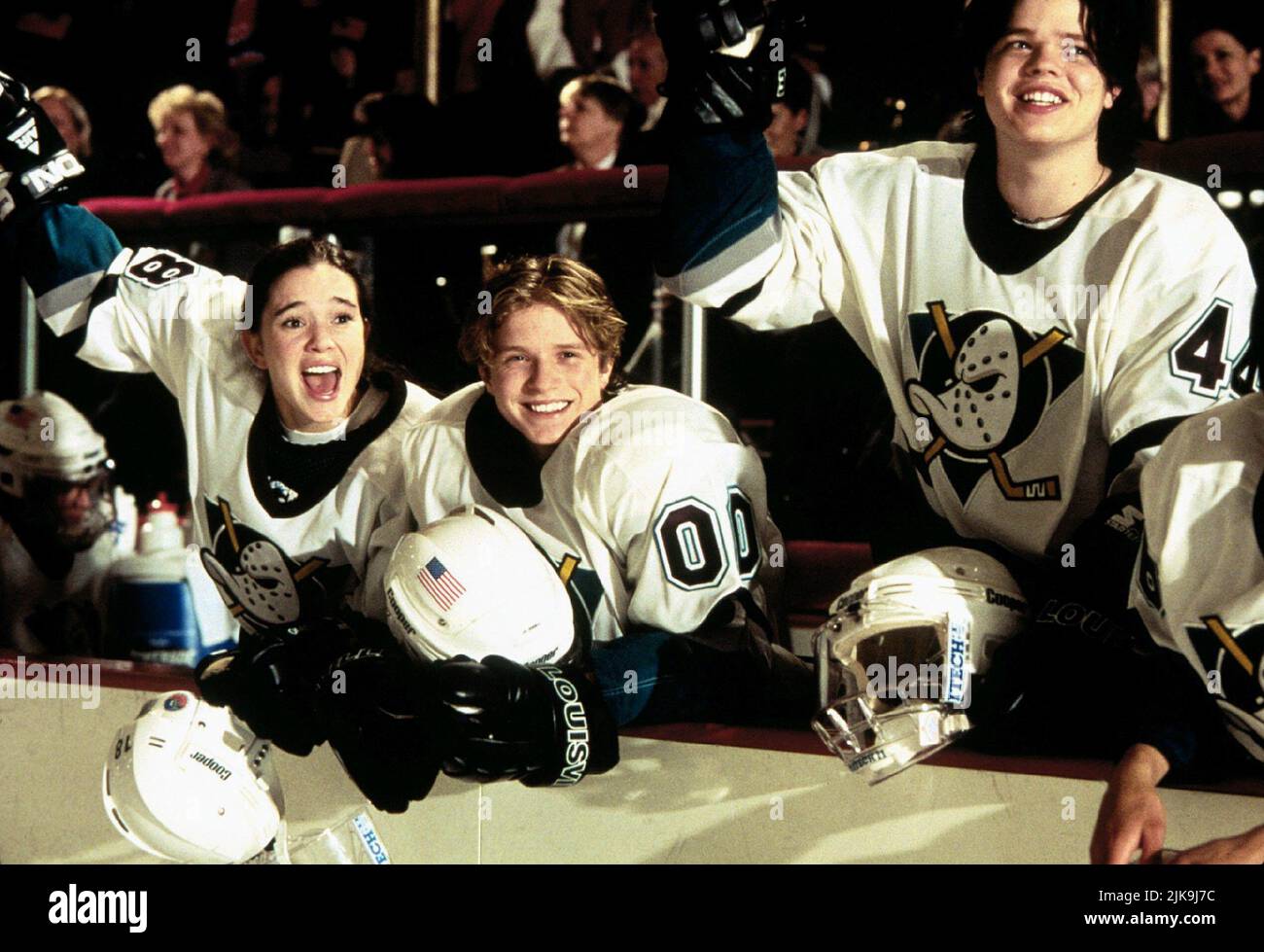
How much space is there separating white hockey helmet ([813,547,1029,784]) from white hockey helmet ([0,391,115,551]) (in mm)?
1686

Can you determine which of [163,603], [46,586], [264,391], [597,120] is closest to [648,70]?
[597,120]

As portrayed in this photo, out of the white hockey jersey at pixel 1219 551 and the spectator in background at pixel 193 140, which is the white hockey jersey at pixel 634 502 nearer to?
the white hockey jersey at pixel 1219 551

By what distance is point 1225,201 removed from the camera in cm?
203

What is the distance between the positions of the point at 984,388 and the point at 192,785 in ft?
3.27

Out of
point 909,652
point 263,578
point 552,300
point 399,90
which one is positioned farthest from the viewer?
point 399,90

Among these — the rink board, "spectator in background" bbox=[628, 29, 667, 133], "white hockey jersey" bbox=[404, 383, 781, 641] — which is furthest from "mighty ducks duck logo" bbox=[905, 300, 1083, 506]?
"spectator in background" bbox=[628, 29, 667, 133]

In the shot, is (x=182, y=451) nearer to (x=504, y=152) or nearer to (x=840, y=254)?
(x=504, y=152)

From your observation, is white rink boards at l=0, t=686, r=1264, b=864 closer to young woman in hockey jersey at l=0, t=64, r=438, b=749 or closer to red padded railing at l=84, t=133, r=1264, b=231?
young woman in hockey jersey at l=0, t=64, r=438, b=749

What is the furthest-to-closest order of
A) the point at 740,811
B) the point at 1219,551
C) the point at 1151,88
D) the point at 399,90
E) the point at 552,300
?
the point at 399,90 < the point at 1151,88 < the point at 552,300 < the point at 740,811 < the point at 1219,551

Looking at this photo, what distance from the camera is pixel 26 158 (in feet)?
7.42

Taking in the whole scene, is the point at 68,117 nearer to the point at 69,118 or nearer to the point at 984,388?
the point at 69,118
